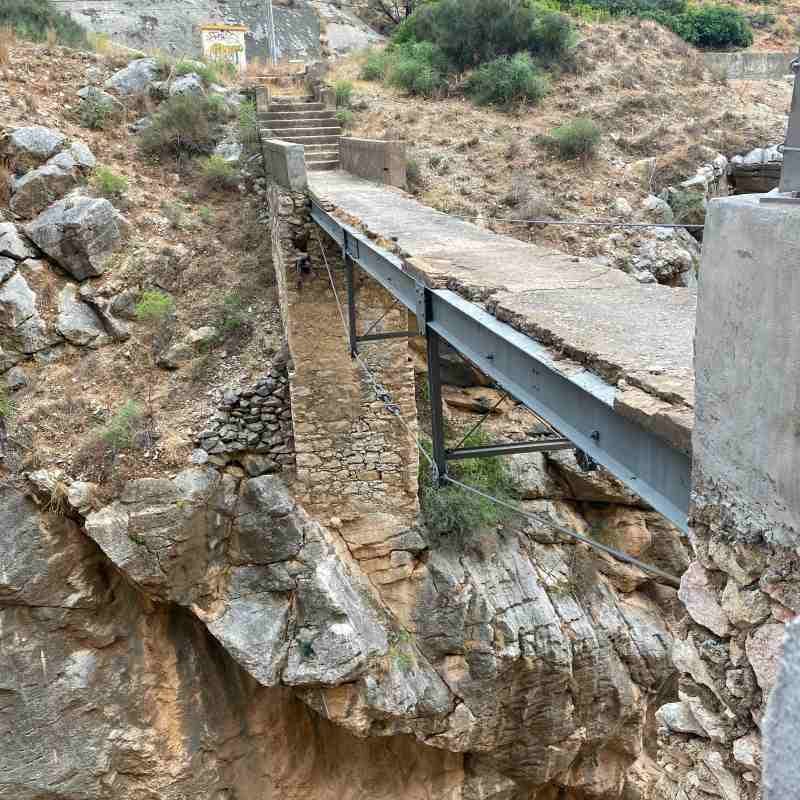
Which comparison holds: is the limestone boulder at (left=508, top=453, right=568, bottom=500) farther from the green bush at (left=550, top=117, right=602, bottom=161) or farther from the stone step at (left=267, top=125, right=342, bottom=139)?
Answer: the green bush at (left=550, top=117, right=602, bottom=161)

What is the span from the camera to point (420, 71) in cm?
1585

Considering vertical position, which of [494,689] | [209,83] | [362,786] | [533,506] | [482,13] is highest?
[482,13]

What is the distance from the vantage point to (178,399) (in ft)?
29.8

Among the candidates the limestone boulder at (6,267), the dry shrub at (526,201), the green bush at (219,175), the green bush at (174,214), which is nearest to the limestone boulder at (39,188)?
the limestone boulder at (6,267)

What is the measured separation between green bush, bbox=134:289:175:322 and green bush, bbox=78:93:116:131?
4151mm

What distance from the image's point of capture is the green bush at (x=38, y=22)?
1454 centimetres

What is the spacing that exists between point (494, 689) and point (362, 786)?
1.99 metres

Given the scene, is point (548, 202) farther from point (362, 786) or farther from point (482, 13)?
point (362, 786)

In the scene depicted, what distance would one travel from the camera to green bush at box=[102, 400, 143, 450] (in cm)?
830

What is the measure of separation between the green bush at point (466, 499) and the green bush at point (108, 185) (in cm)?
592

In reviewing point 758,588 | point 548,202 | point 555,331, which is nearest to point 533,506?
point 548,202

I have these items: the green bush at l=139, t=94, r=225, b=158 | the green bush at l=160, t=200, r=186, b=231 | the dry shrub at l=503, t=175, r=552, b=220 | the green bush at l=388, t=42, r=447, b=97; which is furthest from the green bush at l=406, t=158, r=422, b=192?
the green bush at l=388, t=42, r=447, b=97

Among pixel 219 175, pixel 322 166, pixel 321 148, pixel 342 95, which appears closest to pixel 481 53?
pixel 342 95

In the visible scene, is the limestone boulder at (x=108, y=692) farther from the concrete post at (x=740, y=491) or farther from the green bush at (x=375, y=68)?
the green bush at (x=375, y=68)
